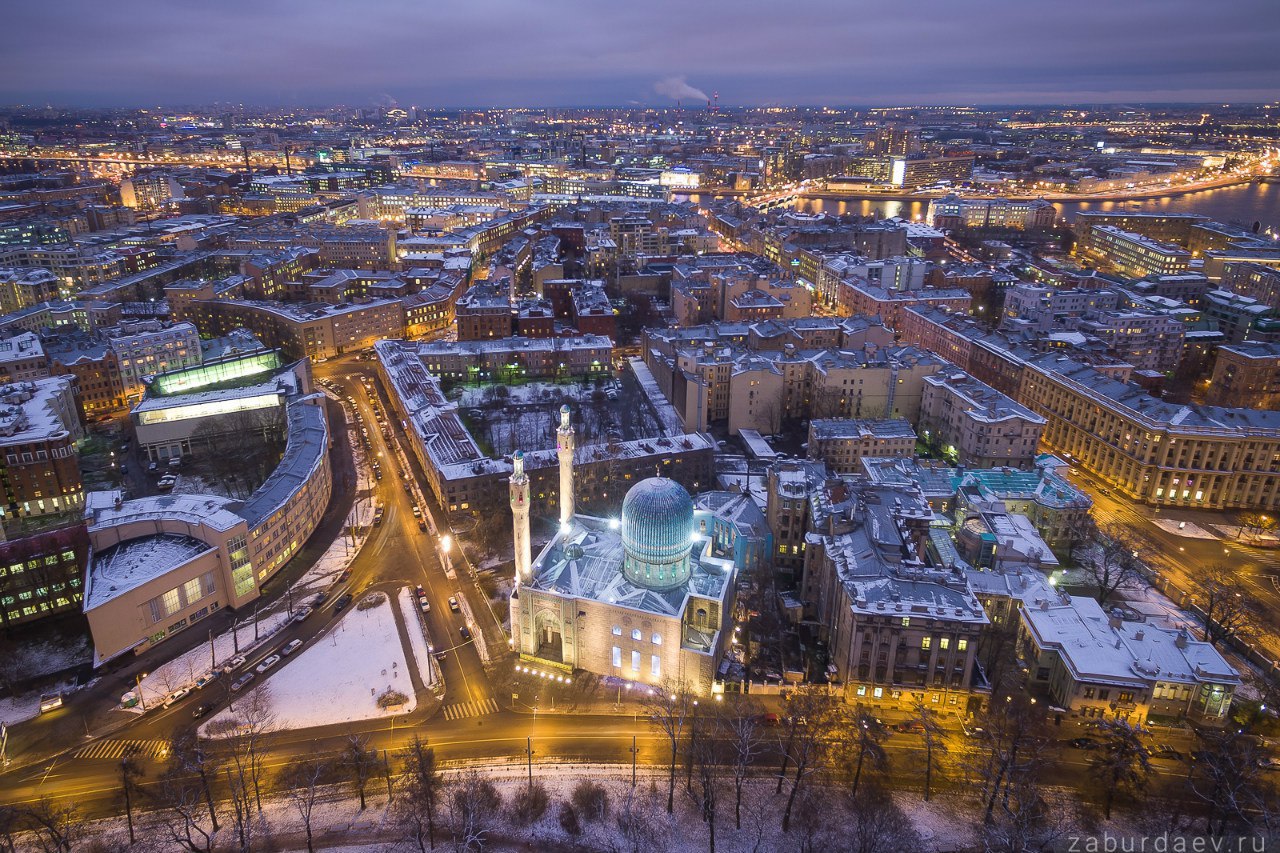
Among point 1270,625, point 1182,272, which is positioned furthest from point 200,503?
point 1182,272

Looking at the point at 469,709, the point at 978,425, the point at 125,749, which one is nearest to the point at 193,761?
the point at 125,749

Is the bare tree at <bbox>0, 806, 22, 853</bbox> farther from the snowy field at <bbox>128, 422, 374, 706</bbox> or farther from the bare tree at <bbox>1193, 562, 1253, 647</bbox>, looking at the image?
the bare tree at <bbox>1193, 562, 1253, 647</bbox>

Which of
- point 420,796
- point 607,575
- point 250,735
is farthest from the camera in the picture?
point 607,575

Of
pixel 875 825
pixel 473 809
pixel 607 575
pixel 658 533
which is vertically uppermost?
pixel 658 533

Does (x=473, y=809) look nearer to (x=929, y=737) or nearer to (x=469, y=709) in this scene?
(x=469, y=709)

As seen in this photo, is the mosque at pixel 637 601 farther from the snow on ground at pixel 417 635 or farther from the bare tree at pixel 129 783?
the bare tree at pixel 129 783

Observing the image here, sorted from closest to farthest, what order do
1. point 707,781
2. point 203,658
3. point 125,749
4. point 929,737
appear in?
point 707,781, point 929,737, point 125,749, point 203,658
